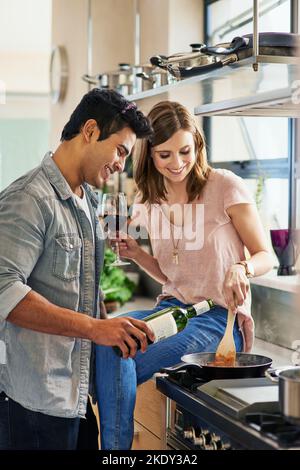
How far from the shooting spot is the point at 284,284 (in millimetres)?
2713

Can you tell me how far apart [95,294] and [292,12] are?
1.37m

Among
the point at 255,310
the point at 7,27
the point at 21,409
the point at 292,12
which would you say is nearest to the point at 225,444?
the point at 21,409

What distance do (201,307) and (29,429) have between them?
542mm

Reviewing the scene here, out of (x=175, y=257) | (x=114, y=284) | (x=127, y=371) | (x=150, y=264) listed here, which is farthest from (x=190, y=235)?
(x=114, y=284)

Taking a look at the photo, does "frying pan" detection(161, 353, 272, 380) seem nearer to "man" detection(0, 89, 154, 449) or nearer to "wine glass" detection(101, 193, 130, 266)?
"man" detection(0, 89, 154, 449)

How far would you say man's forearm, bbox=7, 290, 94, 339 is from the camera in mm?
1842

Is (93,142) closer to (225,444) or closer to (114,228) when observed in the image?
(114,228)

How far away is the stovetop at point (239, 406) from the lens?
1552 millimetres

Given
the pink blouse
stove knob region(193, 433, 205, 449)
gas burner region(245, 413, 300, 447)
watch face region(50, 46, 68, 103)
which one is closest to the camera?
gas burner region(245, 413, 300, 447)

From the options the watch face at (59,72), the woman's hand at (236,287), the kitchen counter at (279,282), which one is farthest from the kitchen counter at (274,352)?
the watch face at (59,72)

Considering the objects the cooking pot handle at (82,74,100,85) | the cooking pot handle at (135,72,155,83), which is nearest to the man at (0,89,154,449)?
the cooking pot handle at (135,72,155,83)

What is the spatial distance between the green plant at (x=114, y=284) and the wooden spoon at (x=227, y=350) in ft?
5.11

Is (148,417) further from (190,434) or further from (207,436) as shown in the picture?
(207,436)
